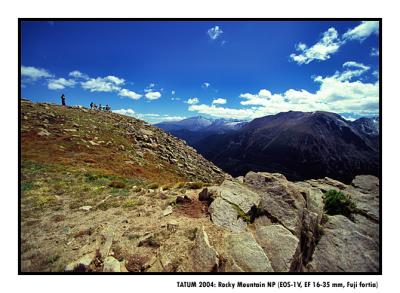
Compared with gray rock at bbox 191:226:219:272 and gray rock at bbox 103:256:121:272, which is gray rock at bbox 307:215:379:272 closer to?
gray rock at bbox 191:226:219:272

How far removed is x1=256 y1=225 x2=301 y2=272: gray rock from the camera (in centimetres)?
990

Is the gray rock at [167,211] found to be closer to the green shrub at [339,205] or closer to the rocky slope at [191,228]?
the rocky slope at [191,228]

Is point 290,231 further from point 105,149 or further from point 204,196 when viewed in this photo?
point 105,149

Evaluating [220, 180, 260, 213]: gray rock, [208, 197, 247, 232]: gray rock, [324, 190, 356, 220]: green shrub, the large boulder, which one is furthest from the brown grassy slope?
[324, 190, 356, 220]: green shrub

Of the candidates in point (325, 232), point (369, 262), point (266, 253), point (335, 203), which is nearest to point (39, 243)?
point (266, 253)

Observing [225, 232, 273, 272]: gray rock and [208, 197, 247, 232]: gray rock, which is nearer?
[225, 232, 273, 272]: gray rock

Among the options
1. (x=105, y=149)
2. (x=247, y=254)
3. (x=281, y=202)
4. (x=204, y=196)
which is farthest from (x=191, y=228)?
(x=105, y=149)

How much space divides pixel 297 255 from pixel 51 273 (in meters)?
9.85

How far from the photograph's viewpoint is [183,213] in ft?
43.2

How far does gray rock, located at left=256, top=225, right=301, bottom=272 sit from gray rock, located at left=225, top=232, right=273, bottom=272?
1.26ft

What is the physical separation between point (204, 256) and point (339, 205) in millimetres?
10820

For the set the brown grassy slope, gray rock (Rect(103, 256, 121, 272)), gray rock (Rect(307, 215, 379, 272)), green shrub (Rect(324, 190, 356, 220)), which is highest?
the brown grassy slope

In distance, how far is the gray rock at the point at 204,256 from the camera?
923cm

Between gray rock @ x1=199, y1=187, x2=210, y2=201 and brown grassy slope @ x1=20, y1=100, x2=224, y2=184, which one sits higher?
brown grassy slope @ x1=20, y1=100, x2=224, y2=184
